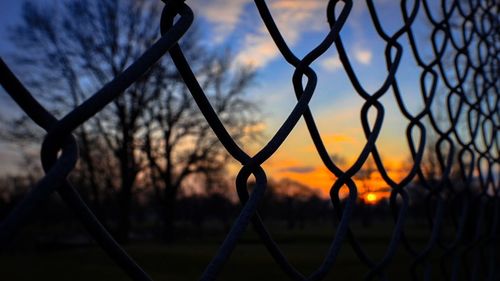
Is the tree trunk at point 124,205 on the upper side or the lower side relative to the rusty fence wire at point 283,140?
lower

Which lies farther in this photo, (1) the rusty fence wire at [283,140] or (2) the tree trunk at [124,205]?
(2) the tree trunk at [124,205]

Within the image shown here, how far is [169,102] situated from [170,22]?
19719 millimetres

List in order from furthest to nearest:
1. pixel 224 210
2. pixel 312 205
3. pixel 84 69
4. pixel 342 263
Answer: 1. pixel 312 205
2. pixel 224 210
3. pixel 84 69
4. pixel 342 263

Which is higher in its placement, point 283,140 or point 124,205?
point 283,140

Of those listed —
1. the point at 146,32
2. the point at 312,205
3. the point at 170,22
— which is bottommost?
the point at 312,205

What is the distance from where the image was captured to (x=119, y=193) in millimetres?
20797

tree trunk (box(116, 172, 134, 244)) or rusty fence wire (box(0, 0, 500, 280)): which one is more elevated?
rusty fence wire (box(0, 0, 500, 280))

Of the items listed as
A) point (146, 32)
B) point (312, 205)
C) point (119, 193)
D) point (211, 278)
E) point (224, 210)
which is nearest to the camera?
point (211, 278)

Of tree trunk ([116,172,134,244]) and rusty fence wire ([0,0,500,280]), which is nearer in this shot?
rusty fence wire ([0,0,500,280])

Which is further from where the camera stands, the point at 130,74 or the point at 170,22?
the point at 170,22

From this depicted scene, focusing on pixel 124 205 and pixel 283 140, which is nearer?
pixel 283 140

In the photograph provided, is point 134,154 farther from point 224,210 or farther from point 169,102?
point 224,210

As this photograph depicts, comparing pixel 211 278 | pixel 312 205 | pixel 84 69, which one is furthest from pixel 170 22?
pixel 312 205

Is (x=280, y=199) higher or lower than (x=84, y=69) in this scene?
lower
